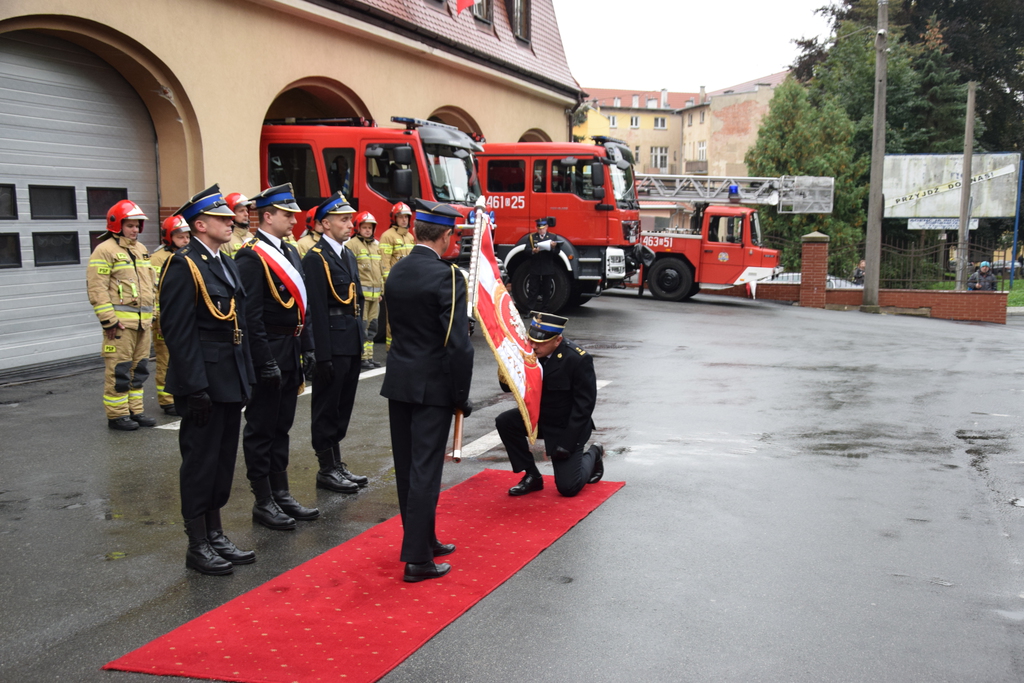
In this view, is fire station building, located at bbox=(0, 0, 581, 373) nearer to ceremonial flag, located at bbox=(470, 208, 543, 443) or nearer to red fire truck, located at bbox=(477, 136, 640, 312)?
red fire truck, located at bbox=(477, 136, 640, 312)

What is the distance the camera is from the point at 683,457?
7.65 meters

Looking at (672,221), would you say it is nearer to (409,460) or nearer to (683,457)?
(683,457)

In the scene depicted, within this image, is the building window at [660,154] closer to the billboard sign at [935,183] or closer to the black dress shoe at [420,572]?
the billboard sign at [935,183]

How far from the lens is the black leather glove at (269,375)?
555cm

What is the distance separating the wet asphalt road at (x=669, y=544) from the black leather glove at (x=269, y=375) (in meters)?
0.94

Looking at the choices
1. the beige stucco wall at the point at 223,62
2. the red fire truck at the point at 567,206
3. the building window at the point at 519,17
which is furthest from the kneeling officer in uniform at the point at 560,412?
the building window at the point at 519,17

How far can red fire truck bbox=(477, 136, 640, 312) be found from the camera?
1791 cm

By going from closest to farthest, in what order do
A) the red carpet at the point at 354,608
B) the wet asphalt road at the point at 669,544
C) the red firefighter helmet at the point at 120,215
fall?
the red carpet at the point at 354,608, the wet asphalt road at the point at 669,544, the red firefighter helmet at the point at 120,215

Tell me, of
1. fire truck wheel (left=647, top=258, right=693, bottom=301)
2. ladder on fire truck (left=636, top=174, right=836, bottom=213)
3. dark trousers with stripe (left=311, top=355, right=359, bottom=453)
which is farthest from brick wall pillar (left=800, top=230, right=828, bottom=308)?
dark trousers with stripe (left=311, top=355, right=359, bottom=453)

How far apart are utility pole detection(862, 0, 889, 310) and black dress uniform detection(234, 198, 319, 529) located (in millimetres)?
20271

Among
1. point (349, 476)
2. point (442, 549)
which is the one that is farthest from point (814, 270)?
point (442, 549)

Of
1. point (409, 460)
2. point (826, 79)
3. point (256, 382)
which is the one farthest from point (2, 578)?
point (826, 79)

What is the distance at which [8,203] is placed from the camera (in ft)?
36.6

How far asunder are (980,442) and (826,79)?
35303mm
